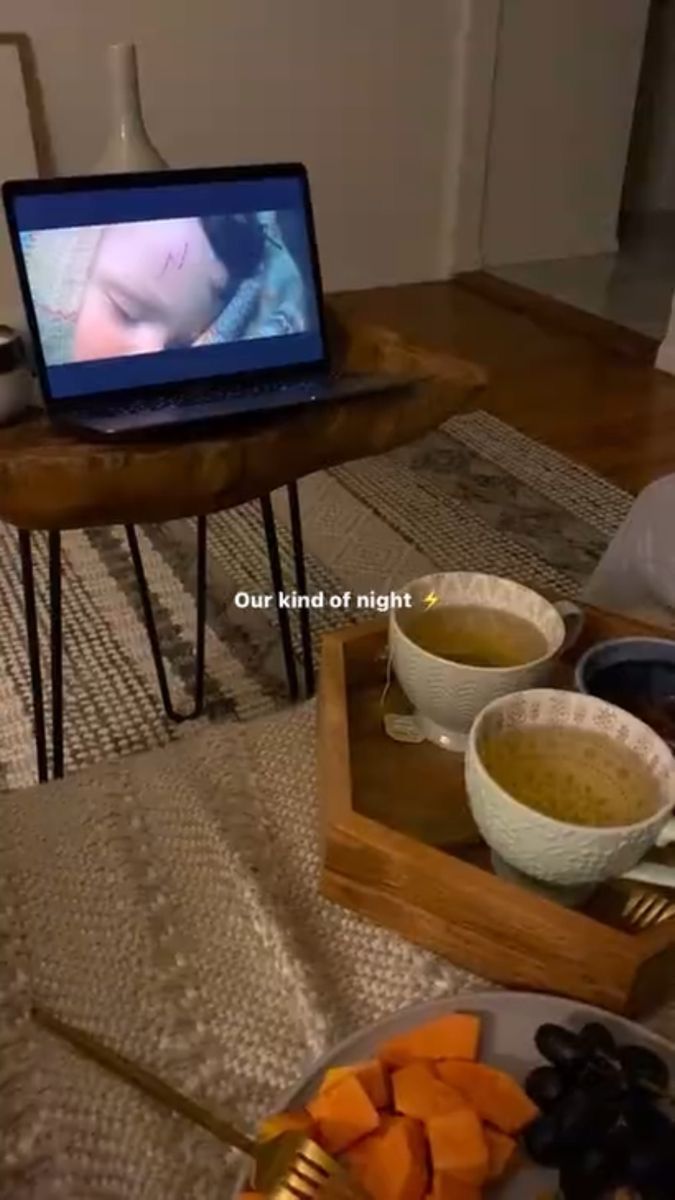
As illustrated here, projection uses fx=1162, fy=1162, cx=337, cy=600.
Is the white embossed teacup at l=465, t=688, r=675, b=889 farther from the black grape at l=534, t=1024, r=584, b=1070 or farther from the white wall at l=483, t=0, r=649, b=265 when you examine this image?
the white wall at l=483, t=0, r=649, b=265

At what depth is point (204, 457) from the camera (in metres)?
0.87

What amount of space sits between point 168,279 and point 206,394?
109 millimetres

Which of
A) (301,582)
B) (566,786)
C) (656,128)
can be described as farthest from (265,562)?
(656,128)

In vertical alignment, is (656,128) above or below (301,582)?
below

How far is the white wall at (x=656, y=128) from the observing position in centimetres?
380

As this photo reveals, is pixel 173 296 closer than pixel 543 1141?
No

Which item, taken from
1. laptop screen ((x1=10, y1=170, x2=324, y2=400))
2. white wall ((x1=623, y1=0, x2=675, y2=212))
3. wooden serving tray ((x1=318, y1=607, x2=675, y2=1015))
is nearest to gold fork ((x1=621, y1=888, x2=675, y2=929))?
wooden serving tray ((x1=318, y1=607, x2=675, y2=1015))

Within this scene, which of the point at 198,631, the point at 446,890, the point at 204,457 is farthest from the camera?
the point at 198,631

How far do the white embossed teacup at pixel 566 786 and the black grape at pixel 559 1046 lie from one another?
9cm

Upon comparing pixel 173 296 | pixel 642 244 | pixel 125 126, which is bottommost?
pixel 642 244

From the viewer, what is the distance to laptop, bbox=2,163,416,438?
3.11ft

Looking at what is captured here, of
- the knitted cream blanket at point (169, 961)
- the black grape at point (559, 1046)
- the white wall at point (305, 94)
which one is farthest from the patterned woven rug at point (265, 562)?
the white wall at point (305, 94)

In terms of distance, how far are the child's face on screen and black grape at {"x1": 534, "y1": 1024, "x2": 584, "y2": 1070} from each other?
0.66 meters

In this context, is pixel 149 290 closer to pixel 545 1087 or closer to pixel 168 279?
pixel 168 279
